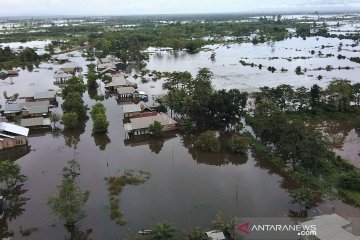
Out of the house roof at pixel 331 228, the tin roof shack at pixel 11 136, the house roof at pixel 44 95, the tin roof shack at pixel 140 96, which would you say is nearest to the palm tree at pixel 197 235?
the house roof at pixel 331 228

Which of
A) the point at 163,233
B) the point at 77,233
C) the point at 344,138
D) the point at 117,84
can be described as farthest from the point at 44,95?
the point at 344,138

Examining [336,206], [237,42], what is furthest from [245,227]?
[237,42]

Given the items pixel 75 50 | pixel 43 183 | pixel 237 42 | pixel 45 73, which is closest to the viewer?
pixel 43 183

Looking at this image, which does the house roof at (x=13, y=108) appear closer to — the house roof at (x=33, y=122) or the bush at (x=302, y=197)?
the house roof at (x=33, y=122)

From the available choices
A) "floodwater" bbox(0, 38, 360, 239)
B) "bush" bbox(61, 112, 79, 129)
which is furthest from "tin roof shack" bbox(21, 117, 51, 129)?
"bush" bbox(61, 112, 79, 129)

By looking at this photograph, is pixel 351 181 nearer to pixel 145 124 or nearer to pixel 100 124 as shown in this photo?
pixel 145 124

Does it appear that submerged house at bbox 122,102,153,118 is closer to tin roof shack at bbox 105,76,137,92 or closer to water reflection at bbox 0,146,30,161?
water reflection at bbox 0,146,30,161

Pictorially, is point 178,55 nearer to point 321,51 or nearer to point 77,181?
point 321,51
